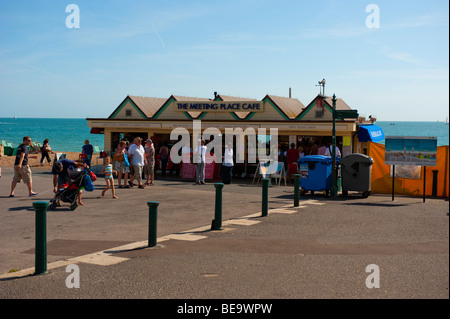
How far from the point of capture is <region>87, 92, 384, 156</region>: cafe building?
2322 cm

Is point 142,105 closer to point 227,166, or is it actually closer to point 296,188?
point 227,166

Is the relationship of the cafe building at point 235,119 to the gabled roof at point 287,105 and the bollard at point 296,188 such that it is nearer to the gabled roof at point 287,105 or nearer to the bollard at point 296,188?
the gabled roof at point 287,105

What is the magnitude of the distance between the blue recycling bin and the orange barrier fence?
1705mm

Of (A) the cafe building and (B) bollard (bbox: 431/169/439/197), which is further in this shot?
(A) the cafe building

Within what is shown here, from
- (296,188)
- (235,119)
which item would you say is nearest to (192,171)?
(235,119)

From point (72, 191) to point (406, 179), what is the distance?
10.7m

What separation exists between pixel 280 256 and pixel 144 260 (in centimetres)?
214

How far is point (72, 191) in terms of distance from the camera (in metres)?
13.8

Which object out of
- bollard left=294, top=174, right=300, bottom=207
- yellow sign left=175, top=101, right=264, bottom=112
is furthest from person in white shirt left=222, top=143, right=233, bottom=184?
bollard left=294, top=174, right=300, bottom=207

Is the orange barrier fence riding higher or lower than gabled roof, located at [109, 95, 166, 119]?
lower

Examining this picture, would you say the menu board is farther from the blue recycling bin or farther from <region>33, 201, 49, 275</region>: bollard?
<region>33, 201, 49, 275</region>: bollard

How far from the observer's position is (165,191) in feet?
60.0
